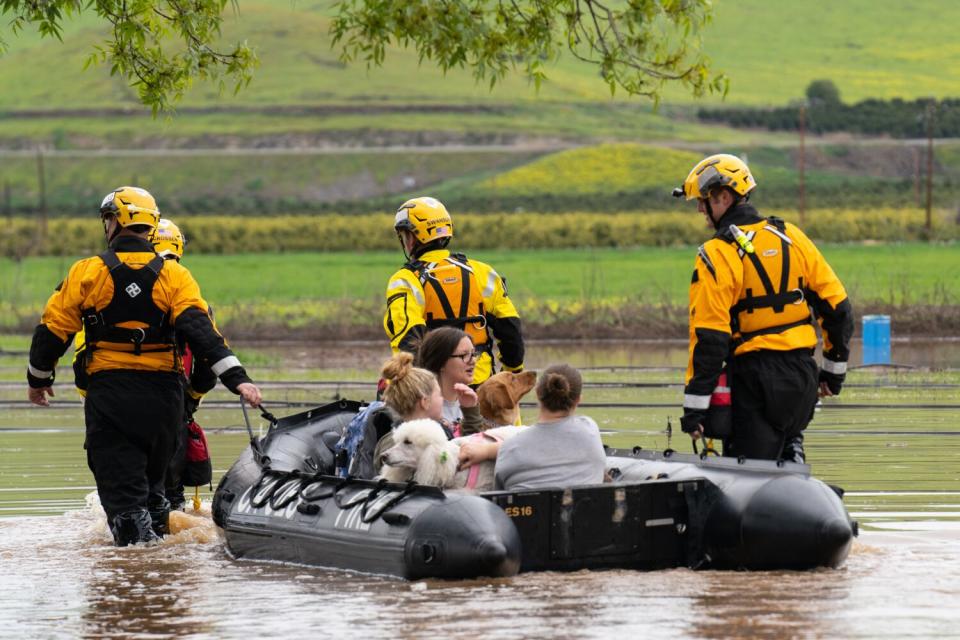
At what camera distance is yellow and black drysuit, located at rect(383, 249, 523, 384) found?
11844 mm

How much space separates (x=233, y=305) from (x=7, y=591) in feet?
80.8

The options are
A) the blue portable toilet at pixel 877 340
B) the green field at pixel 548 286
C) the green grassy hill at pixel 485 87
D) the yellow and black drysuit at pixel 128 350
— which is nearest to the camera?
the yellow and black drysuit at pixel 128 350

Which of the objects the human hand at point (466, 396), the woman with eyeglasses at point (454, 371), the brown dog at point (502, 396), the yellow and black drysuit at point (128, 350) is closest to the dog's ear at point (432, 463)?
the brown dog at point (502, 396)

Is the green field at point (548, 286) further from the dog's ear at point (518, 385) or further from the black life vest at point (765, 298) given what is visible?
the dog's ear at point (518, 385)

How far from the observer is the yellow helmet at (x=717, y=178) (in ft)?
34.1

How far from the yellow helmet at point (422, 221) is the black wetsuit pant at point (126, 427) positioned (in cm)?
179

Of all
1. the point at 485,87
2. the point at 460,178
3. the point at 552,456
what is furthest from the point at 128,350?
the point at 485,87

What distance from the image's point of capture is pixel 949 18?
14675 cm

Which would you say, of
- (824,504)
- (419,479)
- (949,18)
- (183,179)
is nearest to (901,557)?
(824,504)

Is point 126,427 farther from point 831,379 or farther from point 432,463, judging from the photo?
point 831,379

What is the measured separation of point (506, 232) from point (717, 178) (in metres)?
48.4

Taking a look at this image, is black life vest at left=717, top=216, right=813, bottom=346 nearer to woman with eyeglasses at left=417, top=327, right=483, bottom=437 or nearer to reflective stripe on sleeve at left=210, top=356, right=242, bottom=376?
woman with eyeglasses at left=417, top=327, right=483, bottom=437

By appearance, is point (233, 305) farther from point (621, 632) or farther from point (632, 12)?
point (621, 632)

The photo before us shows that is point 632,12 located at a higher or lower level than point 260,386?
higher
